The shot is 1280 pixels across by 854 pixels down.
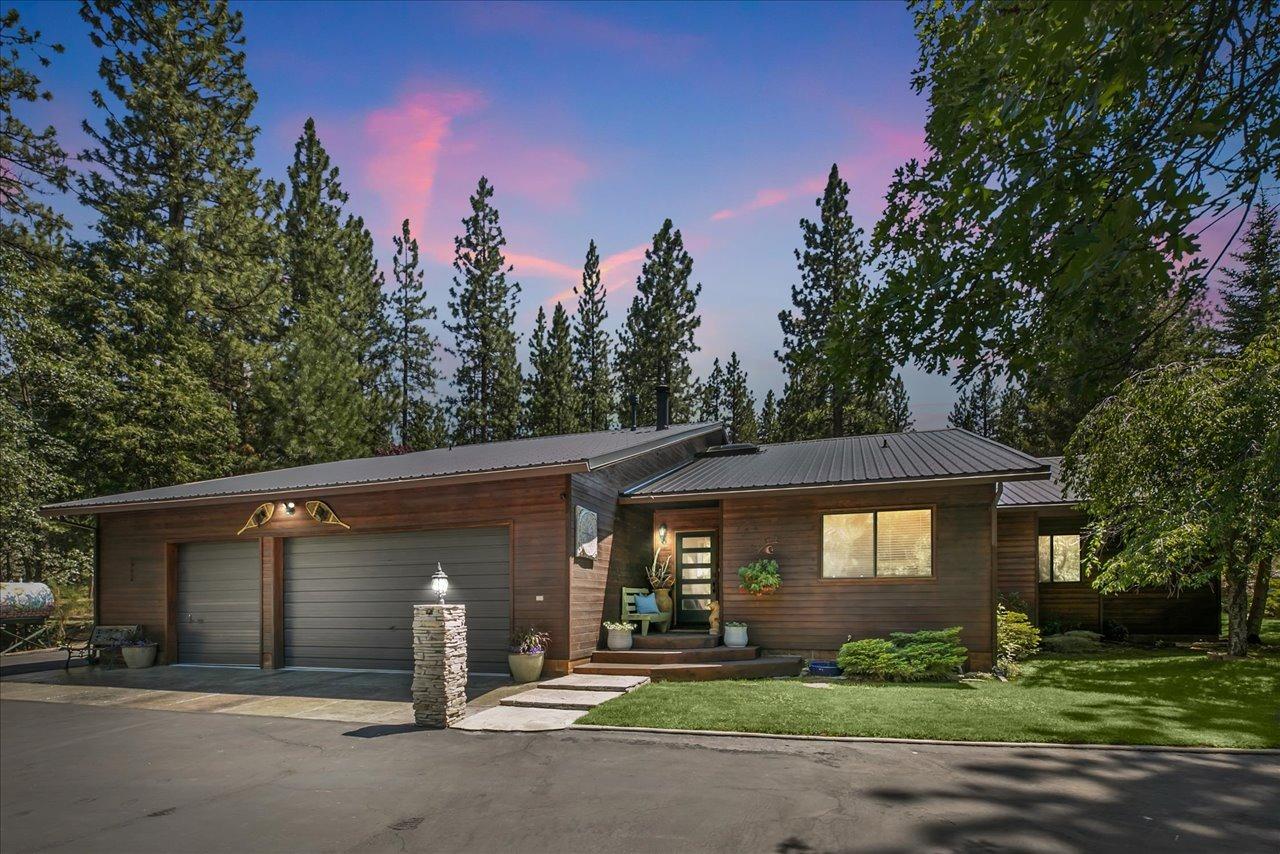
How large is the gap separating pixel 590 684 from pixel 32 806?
589cm

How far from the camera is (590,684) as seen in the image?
9867 mm

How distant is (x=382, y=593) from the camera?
12406 millimetres

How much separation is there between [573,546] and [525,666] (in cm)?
186

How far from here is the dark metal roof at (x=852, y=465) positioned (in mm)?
10883

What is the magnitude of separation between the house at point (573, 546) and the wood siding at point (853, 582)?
0.03 m

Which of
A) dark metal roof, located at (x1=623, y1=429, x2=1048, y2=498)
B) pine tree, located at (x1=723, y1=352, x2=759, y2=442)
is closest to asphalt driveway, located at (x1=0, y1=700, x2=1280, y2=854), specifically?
dark metal roof, located at (x1=623, y1=429, x2=1048, y2=498)

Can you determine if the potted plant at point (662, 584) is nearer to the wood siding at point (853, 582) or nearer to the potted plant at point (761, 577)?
the wood siding at point (853, 582)

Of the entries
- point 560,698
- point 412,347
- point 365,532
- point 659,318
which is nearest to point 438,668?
point 560,698

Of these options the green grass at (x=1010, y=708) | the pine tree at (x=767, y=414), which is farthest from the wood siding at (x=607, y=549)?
the pine tree at (x=767, y=414)

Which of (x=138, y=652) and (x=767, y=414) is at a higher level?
(x=767, y=414)

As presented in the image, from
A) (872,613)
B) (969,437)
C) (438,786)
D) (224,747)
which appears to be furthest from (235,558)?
(969,437)

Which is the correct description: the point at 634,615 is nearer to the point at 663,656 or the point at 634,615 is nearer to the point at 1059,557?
the point at 663,656

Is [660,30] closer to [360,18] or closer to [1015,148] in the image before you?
[360,18]

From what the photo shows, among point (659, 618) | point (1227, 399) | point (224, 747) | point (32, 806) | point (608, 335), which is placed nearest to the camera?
point (32, 806)
